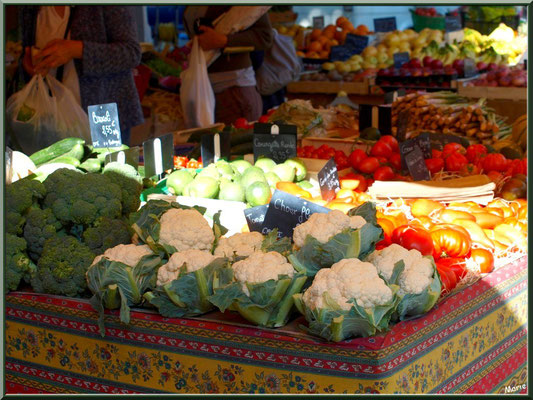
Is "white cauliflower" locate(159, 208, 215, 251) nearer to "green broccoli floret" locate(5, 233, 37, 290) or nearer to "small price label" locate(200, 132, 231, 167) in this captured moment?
"green broccoli floret" locate(5, 233, 37, 290)

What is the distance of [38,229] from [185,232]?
0.54 metres

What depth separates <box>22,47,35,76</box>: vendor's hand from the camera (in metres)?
4.69

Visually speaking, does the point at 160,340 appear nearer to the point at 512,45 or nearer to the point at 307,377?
the point at 307,377

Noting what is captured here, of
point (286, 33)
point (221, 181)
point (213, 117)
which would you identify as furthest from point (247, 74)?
point (286, 33)

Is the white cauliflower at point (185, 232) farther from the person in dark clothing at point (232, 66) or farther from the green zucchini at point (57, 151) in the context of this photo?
the person in dark clothing at point (232, 66)

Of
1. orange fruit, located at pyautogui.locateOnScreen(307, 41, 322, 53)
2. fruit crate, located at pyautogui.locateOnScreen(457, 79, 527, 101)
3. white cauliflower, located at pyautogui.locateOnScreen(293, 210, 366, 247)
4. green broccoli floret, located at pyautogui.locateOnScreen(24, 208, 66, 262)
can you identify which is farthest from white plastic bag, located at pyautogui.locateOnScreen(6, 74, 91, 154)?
orange fruit, located at pyautogui.locateOnScreen(307, 41, 322, 53)

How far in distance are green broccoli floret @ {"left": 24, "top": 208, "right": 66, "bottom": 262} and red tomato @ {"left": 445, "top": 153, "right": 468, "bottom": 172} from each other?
93.4 inches

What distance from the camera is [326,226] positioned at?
224cm

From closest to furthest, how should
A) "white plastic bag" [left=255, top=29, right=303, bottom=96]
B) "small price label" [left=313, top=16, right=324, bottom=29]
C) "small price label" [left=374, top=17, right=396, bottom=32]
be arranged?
"white plastic bag" [left=255, top=29, right=303, bottom=96]
"small price label" [left=374, top=17, right=396, bottom=32]
"small price label" [left=313, top=16, right=324, bottom=29]

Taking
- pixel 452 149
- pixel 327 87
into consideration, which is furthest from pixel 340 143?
pixel 327 87

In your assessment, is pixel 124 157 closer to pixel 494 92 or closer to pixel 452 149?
pixel 452 149

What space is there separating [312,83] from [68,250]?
6.47 meters

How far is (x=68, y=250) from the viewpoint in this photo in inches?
95.6

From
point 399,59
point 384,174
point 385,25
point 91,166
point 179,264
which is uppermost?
point 385,25
